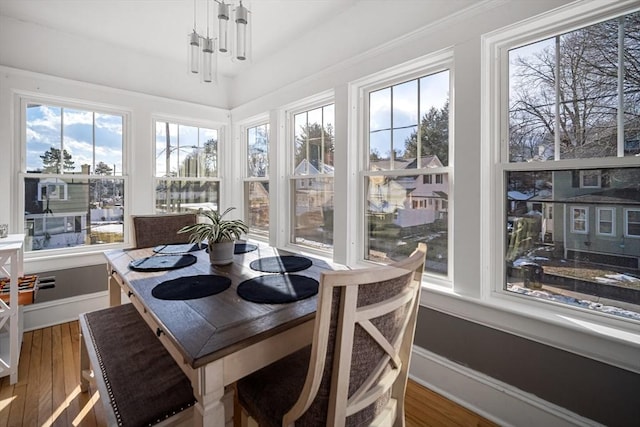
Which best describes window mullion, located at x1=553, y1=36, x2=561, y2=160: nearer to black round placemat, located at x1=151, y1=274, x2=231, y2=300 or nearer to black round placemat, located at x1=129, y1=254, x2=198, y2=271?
black round placemat, located at x1=151, y1=274, x2=231, y2=300

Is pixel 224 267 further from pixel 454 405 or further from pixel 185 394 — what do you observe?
pixel 454 405

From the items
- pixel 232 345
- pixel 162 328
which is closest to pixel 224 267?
pixel 162 328

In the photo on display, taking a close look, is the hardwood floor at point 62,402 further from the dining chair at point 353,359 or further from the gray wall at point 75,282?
the dining chair at point 353,359

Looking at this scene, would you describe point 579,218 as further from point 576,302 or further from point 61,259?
point 61,259

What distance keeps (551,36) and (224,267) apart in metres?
2.17

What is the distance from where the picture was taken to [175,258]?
188 cm

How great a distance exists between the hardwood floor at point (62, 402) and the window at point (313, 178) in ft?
4.86

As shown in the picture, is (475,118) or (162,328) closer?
(162,328)

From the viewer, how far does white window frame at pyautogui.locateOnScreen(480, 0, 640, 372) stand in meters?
1.37

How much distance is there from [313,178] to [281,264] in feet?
4.67

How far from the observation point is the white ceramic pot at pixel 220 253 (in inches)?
68.6

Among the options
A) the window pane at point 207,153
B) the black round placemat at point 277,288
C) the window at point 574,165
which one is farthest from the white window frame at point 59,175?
the window at point 574,165

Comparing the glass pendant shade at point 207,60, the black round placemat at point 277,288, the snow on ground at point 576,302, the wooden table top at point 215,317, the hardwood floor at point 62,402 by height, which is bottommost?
the hardwood floor at point 62,402

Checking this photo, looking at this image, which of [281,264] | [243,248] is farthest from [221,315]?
[243,248]
